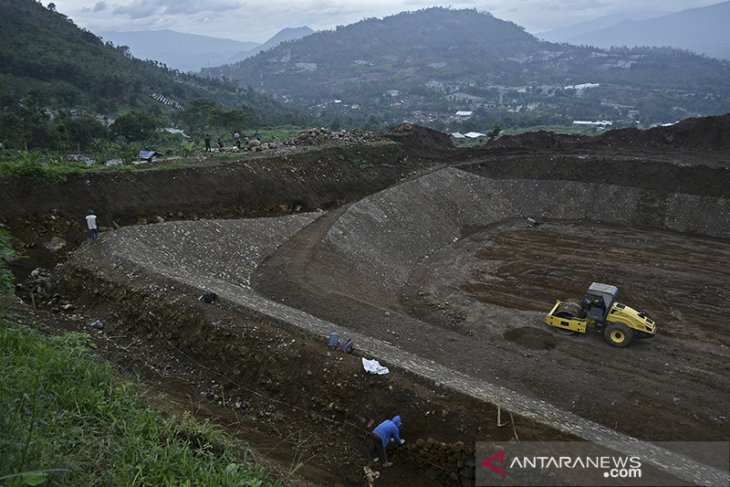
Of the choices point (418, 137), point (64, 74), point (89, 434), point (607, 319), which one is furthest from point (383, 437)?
point (64, 74)

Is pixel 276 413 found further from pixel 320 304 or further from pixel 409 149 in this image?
pixel 409 149

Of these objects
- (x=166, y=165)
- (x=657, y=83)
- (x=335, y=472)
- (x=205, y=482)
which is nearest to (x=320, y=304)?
(x=335, y=472)

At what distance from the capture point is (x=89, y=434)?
634 cm

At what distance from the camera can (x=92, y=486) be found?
204 inches

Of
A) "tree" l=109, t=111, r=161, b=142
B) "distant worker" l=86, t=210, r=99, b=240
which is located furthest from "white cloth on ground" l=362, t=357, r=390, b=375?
"tree" l=109, t=111, r=161, b=142

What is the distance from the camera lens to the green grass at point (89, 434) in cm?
523

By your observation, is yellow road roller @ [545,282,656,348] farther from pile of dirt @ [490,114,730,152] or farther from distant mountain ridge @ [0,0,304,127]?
distant mountain ridge @ [0,0,304,127]

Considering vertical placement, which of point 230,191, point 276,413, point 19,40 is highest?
point 19,40

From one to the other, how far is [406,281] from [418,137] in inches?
660

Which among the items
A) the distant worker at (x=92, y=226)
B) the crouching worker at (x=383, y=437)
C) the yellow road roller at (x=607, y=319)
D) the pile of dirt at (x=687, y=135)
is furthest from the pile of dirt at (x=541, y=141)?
the crouching worker at (x=383, y=437)

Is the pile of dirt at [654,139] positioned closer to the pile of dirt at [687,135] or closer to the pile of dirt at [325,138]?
the pile of dirt at [687,135]

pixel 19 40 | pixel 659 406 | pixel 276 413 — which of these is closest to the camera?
pixel 276 413

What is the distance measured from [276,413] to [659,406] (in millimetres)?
9225

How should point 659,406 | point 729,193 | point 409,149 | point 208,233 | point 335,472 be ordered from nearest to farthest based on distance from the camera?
point 335,472, point 659,406, point 208,233, point 729,193, point 409,149
